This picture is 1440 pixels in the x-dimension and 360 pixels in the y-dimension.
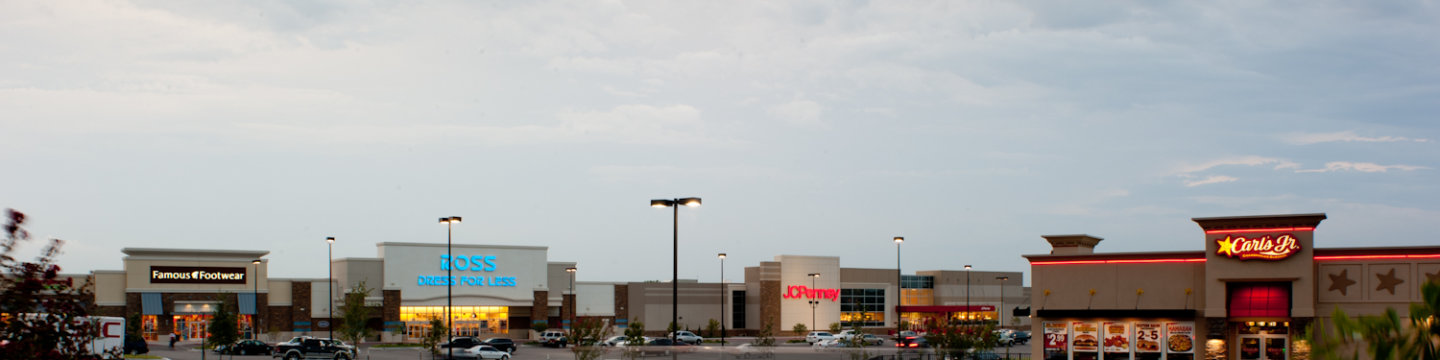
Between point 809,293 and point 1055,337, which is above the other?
point 1055,337

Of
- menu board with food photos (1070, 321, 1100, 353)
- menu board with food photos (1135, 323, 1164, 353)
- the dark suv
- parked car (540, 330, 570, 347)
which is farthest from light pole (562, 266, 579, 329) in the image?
menu board with food photos (1135, 323, 1164, 353)

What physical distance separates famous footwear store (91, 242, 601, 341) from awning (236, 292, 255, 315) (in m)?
0.07

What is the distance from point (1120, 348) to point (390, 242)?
61039 millimetres

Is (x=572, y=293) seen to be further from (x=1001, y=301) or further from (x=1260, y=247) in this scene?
(x=1260, y=247)

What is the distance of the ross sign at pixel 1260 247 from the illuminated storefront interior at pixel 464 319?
63.6 metres

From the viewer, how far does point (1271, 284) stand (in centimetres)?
3750

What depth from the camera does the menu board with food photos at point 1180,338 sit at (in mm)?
39219

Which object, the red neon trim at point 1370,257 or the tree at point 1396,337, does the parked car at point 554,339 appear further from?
the tree at point 1396,337

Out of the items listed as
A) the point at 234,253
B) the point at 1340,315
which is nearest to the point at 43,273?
the point at 1340,315

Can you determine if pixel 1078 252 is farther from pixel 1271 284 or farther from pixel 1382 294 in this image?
pixel 1382 294

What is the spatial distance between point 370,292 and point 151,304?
1450cm

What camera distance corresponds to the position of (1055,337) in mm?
42125

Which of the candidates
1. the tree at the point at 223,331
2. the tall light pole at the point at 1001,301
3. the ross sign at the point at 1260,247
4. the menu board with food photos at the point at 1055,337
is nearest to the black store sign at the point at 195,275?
the tree at the point at 223,331

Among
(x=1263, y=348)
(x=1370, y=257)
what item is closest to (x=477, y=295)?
(x=1263, y=348)
